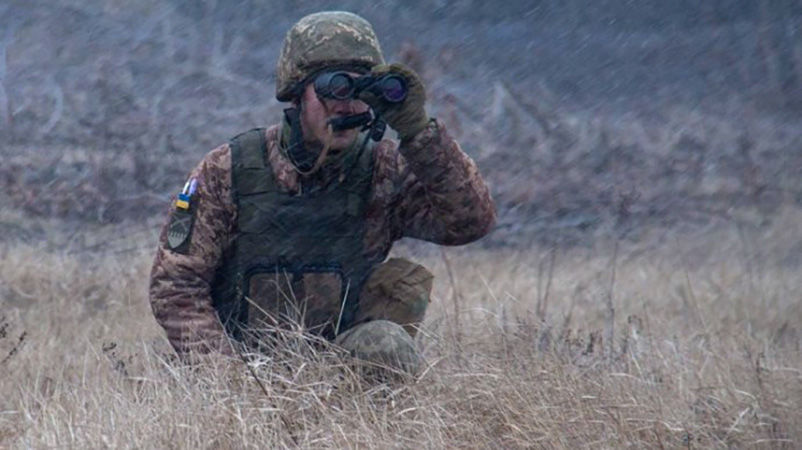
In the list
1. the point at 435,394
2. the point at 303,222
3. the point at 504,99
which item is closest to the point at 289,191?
the point at 303,222

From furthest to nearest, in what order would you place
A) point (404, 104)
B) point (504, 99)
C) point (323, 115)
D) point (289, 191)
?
point (504, 99) → point (289, 191) → point (323, 115) → point (404, 104)

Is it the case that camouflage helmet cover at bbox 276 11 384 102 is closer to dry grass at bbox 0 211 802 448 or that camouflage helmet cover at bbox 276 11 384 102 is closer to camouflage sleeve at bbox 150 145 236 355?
camouflage sleeve at bbox 150 145 236 355

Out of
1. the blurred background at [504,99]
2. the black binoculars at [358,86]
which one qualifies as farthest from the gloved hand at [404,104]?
the blurred background at [504,99]

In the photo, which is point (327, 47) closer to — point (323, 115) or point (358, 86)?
point (323, 115)

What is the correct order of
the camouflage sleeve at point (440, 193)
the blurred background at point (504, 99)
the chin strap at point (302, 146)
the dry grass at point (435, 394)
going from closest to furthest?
the dry grass at point (435, 394)
the camouflage sleeve at point (440, 193)
the chin strap at point (302, 146)
the blurred background at point (504, 99)

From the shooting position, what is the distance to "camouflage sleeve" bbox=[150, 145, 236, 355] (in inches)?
189

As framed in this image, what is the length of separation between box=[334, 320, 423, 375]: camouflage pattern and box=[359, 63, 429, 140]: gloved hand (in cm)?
61

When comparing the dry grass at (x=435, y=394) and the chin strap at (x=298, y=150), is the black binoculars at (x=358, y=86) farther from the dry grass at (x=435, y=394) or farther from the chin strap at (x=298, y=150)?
the dry grass at (x=435, y=394)

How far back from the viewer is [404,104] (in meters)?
4.39

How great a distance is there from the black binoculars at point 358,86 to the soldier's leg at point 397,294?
66 cm

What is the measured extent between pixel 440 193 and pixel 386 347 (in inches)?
19.7

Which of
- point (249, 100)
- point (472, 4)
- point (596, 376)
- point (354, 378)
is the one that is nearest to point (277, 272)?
point (354, 378)

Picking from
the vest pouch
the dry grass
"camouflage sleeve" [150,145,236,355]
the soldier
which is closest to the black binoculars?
the soldier

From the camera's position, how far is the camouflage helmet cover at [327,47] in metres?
4.80
